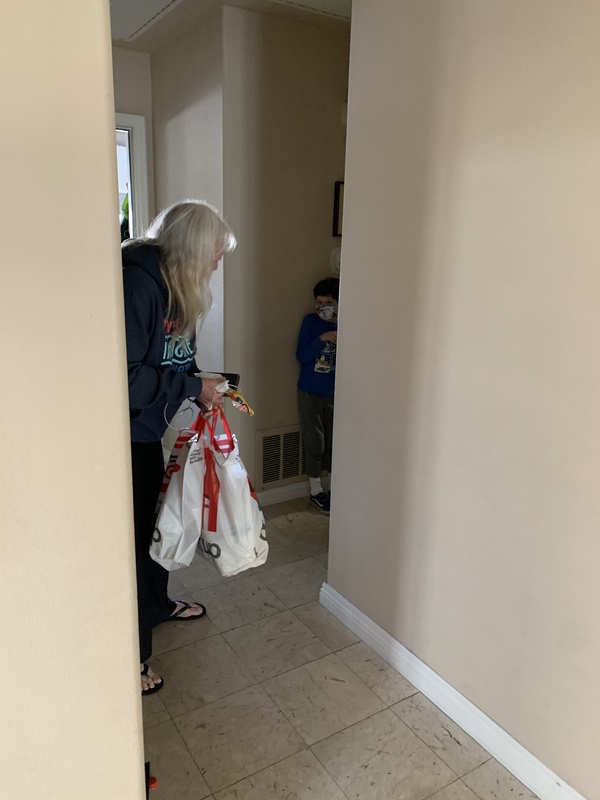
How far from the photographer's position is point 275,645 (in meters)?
2.15

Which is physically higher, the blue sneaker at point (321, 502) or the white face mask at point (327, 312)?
the white face mask at point (327, 312)

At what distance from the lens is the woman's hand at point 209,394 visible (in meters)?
1.79

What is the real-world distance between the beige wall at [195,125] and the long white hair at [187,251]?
1.16 m

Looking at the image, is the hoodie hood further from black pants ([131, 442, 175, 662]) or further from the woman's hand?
black pants ([131, 442, 175, 662])

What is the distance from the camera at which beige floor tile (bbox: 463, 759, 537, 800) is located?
1582mm

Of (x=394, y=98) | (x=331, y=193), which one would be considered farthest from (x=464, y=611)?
(x=331, y=193)

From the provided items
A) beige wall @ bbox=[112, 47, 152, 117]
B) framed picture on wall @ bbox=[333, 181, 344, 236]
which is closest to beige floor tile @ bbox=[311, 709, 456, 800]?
framed picture on wall @ bbox=[333, 181, 344, 236]

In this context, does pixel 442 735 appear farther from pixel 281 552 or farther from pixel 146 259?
pixel 146 259

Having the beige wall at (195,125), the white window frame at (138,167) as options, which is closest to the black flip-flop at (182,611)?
the beige wall at (195,125)

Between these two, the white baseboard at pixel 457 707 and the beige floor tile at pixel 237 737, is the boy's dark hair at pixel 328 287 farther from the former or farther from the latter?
the beige floor tile at pixel 237 737

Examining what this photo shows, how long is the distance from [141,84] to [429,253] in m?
2.42

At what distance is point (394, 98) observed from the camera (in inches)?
70.5

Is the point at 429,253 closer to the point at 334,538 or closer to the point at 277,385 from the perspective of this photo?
the point at 334,538

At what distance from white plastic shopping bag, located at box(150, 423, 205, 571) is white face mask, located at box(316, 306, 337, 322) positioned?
4.74ft
